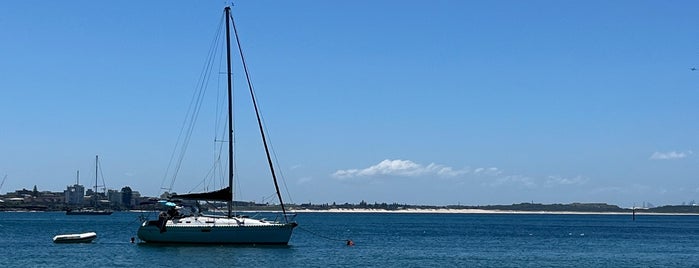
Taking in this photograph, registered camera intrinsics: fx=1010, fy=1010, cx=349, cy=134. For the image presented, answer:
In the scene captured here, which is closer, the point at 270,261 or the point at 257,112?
the point at 270,261

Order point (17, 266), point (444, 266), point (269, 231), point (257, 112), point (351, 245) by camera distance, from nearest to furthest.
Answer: point (17, 266)
point (444, 266)
point (269, 231)
point (257, 112)
point (351, 245)

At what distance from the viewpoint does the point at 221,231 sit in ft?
232

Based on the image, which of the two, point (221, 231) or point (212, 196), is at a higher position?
point (212, 196)

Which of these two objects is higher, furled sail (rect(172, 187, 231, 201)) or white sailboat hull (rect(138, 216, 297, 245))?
furled sail (rect(172, 187, 231, 201))

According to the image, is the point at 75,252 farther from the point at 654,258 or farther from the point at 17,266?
the point at 654,258

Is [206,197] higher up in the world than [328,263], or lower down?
higher up

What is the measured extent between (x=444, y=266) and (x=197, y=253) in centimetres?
1640

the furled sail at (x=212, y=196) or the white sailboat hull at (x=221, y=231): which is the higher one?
→ the furled sail at (x=212, y=196)

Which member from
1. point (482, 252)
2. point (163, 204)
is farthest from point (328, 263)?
point (482, 252)

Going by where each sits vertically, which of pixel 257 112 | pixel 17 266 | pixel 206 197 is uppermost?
pixel 257 112

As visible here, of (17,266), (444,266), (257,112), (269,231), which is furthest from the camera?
(257,112)

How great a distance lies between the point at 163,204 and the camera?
240 feet

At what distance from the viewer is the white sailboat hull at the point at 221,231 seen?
232ft

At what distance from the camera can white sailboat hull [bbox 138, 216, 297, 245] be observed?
232 feet
